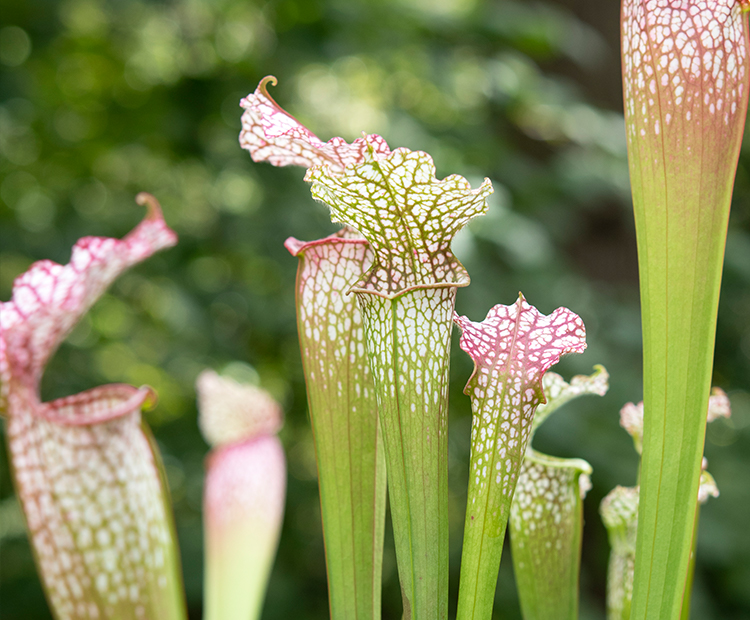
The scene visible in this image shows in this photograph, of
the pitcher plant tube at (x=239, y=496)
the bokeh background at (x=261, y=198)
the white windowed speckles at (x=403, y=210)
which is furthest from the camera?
the bokeh background at (x=261, y=198)

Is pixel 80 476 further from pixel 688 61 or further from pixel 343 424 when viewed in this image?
pixel 688 61

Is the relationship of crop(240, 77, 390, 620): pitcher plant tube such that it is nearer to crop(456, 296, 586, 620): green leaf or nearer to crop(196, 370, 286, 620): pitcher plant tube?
crop(456, 296, 586, 620): green leaf

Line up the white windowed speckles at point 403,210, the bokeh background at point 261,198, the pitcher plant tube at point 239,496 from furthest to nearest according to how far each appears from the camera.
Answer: the bokeh background at point 261,198 < the pitcher plant tube at point 239,496 < the white windowed speckles at point 403,210

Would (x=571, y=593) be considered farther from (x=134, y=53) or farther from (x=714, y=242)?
(x=134, y=53)

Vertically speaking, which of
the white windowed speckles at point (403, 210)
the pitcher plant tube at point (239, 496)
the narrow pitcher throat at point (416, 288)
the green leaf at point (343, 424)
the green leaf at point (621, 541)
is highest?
the white windowed speckles at point (403, 210)

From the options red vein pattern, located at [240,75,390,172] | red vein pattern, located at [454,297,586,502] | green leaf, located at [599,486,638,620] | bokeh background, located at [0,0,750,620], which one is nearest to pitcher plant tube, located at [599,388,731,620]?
green leaf, located at [599,486,638,620]

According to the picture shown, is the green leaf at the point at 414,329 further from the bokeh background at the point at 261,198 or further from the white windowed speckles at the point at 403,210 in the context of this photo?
the bokeh background at the point at 261,198

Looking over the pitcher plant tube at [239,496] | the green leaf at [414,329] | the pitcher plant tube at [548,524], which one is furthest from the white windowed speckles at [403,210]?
the pitcher plant tube at [239,496]
